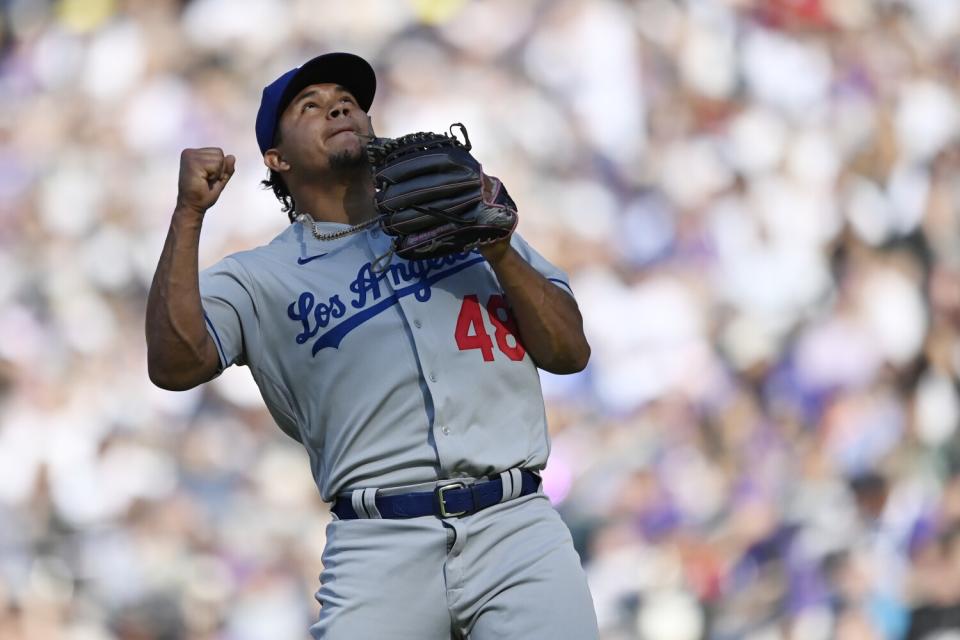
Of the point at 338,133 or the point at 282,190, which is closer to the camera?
the point at 338,133

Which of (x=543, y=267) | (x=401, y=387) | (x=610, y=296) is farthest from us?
(x=610, y=296)

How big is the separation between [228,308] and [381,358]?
0.28m

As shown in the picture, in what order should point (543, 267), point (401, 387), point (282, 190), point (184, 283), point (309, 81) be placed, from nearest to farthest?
point (184, 283), point (401, 387), point (543, 267), point (309, 81), point (282, 190)

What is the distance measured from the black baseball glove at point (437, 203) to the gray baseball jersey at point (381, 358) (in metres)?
0.12

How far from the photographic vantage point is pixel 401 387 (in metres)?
2.02

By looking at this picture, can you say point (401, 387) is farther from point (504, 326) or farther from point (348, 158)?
point (348, 158)

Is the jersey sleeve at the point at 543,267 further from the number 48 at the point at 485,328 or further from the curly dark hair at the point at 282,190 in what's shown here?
the curly dark hair at the point at 282,190

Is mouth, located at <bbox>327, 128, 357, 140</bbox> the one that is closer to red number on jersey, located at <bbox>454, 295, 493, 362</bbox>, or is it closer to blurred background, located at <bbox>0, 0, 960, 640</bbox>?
red number on jersey, located at <bbox>454, 295, 493, 362</bbox>

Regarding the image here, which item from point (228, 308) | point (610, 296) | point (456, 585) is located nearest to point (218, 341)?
point (228, 308)

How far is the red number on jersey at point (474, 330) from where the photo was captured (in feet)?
6.73

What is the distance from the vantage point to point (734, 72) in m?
4.62

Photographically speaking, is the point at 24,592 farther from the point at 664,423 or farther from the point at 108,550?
the point at 664,423

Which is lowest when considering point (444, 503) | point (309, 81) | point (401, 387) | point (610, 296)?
point (444, 503)

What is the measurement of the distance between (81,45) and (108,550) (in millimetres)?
1880
